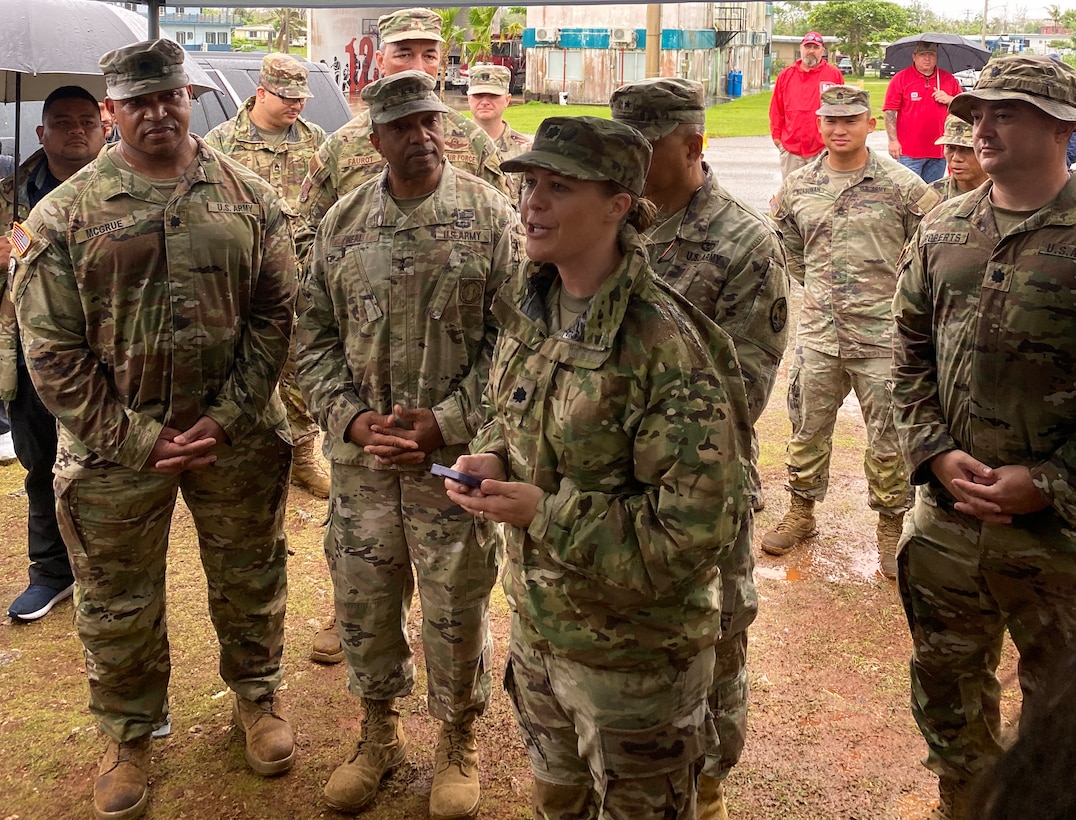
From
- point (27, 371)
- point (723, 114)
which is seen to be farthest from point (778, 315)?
point (723, 114)

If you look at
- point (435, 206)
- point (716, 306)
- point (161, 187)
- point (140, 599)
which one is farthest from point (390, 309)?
point (140, 599)

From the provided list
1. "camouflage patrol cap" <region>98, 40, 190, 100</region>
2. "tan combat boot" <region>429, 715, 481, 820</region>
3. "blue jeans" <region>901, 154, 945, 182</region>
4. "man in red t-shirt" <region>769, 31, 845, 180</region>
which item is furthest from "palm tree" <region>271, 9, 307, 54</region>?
"tan combat boot" <region>429, 715, 481, 820</region>

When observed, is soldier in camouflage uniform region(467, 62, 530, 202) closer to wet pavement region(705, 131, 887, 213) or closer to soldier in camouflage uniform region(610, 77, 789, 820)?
soldier in camouflage uniform region(610, 77, 789, 820)

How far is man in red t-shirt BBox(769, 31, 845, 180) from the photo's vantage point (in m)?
11.5

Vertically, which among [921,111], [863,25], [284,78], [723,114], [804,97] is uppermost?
[863,25]

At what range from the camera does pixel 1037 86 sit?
9.97 ft

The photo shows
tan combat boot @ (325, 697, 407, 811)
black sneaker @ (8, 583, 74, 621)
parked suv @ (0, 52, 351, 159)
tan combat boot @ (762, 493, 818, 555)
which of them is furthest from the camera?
parked suv @ (0, 52, 351, 159)

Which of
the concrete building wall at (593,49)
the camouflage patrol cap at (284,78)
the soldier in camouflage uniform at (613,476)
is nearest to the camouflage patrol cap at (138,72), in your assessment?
the soldier in camouflage uniform at (613,476)

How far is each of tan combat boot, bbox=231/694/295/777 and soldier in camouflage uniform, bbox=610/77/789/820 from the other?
1495 mm

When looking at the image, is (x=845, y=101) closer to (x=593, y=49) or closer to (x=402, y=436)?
(x=402, y=436)

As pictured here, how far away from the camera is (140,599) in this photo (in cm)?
367

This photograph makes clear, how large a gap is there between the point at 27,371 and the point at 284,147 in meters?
2.55

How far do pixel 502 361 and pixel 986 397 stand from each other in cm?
148

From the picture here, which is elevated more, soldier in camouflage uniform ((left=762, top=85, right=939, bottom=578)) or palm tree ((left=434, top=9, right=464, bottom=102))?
palm tree ((left=434, top=9, right=464, bottom=102))
